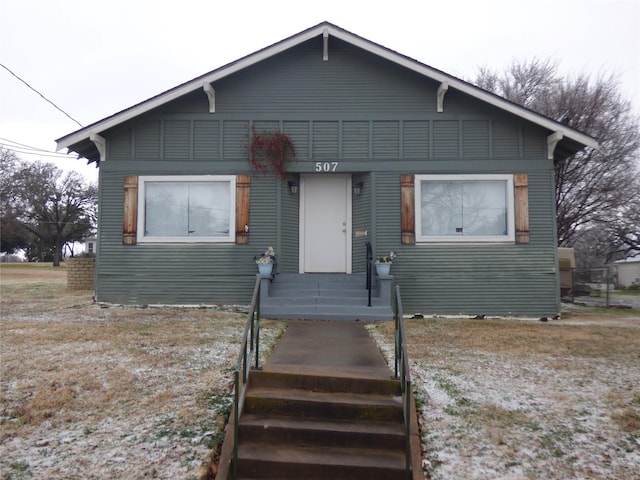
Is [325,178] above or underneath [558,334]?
above

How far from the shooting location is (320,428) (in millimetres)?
3705

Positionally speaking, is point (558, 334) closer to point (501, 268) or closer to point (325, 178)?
point (501, 268)

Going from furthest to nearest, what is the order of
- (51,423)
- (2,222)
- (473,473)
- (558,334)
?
(2,222) < (558,334) < (51,423) < (473,473)

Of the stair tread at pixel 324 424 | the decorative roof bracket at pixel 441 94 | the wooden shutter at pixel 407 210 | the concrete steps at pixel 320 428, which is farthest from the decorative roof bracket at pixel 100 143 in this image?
the stair tread at pixel 324 424

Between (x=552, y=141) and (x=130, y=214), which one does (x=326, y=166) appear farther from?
(x=552, y=141)

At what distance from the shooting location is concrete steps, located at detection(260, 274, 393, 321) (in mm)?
8188

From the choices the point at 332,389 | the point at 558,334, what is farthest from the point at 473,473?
the point at 558,334

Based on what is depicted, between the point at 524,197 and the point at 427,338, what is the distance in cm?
436

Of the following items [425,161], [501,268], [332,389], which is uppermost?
[425,161]

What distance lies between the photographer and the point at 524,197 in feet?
30.9

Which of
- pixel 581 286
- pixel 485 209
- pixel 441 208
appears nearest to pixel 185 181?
pixel 441 208

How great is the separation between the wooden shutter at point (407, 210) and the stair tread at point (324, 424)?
6.00 metres

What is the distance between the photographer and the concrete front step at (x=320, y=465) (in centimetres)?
334

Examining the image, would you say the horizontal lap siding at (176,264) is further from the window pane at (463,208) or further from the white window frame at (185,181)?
the window pane at (463,208)
